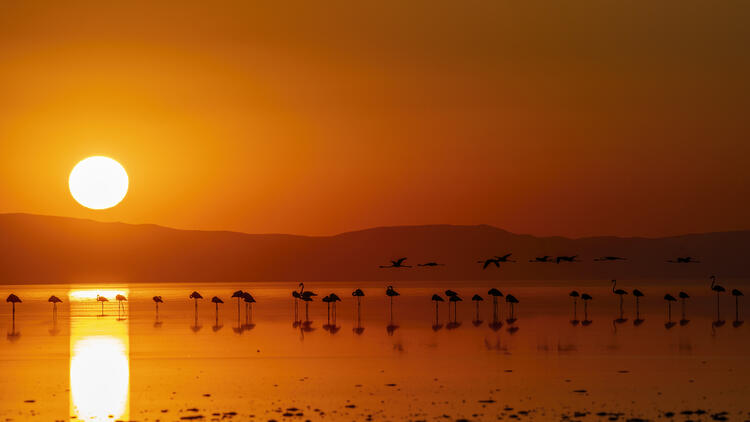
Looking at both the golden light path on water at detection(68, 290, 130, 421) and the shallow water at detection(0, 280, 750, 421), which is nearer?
the shallow water at detection(0, 280, 750, 421)

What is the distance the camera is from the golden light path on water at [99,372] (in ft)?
64.1

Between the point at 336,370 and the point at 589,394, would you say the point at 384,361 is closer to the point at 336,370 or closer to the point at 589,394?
the point at 336,370

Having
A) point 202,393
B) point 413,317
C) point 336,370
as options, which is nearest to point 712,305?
point 413,317

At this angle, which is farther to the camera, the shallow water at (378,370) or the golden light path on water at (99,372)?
the golden light path on water at (99,372)

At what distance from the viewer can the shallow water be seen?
19250 mm

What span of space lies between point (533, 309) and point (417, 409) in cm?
4028

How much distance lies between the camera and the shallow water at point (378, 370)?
63.2ft

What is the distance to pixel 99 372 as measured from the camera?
25781 mm

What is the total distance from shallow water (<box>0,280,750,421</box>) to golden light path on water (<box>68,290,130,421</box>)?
0.18 ft

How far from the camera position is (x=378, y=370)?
25859mm

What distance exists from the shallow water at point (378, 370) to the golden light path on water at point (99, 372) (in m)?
0.05

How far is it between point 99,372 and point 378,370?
708cm

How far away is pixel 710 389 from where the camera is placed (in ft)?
71.0

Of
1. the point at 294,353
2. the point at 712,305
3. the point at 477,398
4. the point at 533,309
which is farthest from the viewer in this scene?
the point at 712,305
